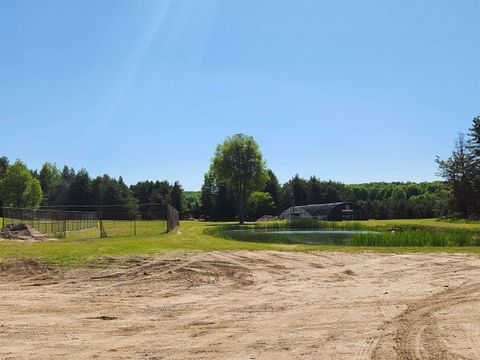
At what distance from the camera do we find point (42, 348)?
21.4 ft

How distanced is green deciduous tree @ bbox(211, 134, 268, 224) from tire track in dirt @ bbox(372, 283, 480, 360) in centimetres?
6393

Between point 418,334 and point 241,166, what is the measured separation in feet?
220

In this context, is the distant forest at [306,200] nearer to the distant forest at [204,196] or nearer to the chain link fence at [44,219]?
the distant forest at [204,196]

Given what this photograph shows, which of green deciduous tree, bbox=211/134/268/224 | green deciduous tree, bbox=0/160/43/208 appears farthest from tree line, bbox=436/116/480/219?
green deciduous tree, bbox=0/160/43/208

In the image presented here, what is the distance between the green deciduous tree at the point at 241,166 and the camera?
73.7m

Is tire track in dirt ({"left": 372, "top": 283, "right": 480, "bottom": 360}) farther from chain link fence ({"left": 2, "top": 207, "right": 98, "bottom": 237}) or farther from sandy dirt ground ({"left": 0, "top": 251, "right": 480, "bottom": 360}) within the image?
chain link fence ({"left": 2, "top": 207, "right": 98, "bottom": 237})

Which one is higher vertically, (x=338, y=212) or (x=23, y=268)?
(x=338, y=212)

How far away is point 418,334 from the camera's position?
22.7 ft

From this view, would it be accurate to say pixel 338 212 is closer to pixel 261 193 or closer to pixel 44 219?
pixel 261 193

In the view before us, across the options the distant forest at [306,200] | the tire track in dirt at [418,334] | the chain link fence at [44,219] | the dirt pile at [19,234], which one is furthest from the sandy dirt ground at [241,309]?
the distant forest at [306,200]

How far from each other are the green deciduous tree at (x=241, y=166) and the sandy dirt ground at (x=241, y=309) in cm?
5794

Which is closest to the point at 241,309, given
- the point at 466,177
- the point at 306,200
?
the point at 466,177

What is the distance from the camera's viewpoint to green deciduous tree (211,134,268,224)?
242 ft

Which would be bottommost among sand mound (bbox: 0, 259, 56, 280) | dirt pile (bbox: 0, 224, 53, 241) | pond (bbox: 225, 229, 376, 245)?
pond (bbox: 225, 229, 376, 245)
